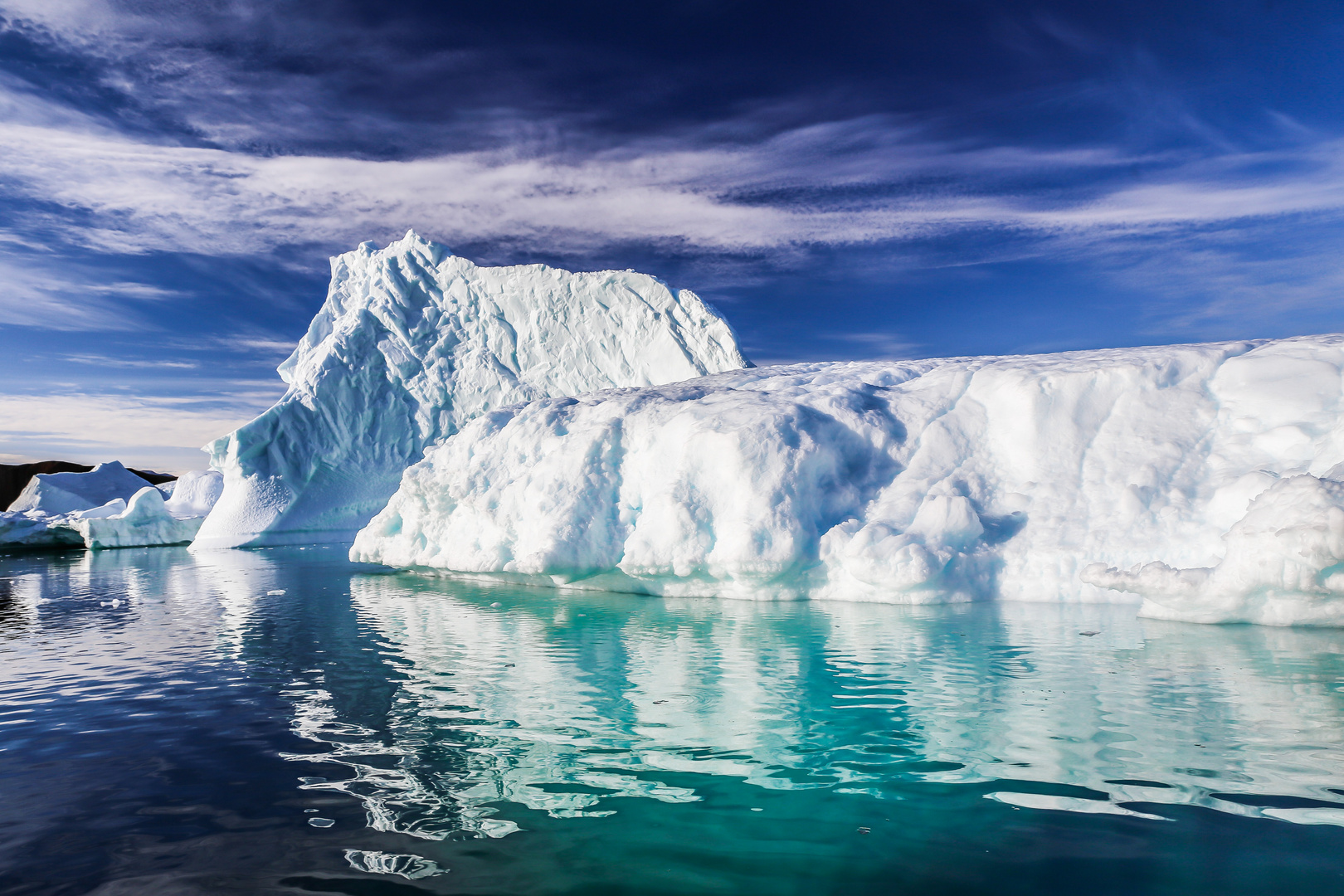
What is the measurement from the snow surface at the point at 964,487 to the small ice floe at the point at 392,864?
8.09 meters

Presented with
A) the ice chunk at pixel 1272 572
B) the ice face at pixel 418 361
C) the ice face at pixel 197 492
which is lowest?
the ice chunk at pixel 1272 572

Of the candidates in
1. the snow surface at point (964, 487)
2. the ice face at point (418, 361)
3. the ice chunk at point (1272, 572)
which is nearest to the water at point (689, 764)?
the ice chunk at point (1272, 572)

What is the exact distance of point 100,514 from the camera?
33312 mm

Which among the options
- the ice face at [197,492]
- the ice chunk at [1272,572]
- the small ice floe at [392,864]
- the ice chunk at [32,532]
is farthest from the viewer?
the ice face at [197,492]

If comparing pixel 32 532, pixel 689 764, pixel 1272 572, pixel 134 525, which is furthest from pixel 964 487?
pixel 32 532

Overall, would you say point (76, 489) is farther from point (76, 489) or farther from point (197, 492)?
point (197, 492)

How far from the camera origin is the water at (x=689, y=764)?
3.22m

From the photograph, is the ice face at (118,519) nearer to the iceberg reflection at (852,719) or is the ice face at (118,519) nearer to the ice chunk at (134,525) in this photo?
the ice chunk at (134,525)

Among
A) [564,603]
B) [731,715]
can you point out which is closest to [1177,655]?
[731,715]

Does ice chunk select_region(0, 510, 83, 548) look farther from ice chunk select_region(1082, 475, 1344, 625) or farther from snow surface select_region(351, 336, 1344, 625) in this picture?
ice chunk select_region(1082, 475, 1344, 625)

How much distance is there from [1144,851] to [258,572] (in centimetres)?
1959

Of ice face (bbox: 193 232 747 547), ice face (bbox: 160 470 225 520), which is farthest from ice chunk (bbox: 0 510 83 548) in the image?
ice face (bbox: 193 232 747 547)

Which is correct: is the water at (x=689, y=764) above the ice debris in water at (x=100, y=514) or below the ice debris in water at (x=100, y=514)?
below

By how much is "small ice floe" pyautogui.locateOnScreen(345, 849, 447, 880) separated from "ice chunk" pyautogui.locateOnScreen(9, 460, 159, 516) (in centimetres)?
4375
